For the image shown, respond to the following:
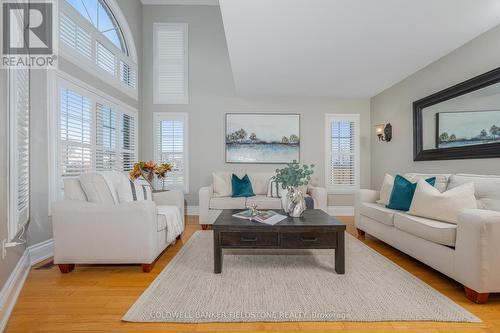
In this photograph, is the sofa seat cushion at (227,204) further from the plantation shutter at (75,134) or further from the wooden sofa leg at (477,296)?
the wooden sofa leg at (477,296)

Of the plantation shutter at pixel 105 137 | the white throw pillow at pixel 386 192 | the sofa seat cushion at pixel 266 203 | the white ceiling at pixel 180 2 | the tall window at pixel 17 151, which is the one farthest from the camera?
the white ceiling at pixel 180 2

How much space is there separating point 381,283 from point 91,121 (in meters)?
3.82

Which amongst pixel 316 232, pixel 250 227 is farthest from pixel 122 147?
pixel 316 232

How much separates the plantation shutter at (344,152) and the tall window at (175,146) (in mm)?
2938

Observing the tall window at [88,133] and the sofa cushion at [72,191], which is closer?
the sofa cushion at [72,191]

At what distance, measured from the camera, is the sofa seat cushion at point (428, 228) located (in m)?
1.95

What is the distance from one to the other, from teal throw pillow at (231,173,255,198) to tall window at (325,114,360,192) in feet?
5.83

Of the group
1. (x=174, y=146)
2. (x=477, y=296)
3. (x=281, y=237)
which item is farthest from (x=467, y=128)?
(x=174, y=146)

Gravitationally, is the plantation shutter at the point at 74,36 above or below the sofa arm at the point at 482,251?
above

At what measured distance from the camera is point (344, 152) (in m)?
5.04

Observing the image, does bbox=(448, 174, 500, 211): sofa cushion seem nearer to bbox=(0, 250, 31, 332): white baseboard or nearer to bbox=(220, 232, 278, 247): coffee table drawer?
bbox=(220, 232, 278, 247): coffee table drawer

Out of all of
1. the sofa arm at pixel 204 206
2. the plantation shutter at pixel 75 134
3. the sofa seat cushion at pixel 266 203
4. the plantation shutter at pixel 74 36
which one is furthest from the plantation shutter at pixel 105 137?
the sofa seat cushion at pixel 266 203

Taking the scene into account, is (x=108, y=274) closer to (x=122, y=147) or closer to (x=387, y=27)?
(x=122, y=147)

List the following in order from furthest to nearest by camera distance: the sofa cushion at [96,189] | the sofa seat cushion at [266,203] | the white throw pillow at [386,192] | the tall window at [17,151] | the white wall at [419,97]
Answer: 1. the sofa seat cushion at [266,203]
2. the white throw pillow at [386,192]
3. the white wall at [419,97]
4. the sofa cushion at [96,189]
5. the tall window at [17,151]
